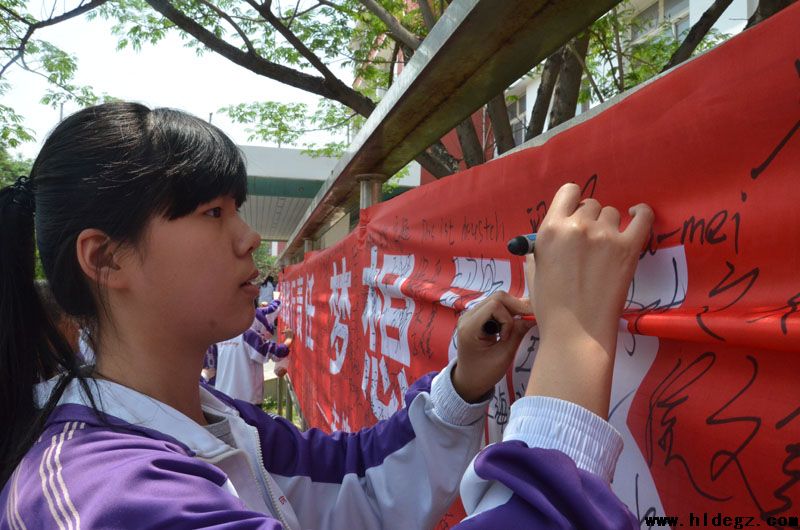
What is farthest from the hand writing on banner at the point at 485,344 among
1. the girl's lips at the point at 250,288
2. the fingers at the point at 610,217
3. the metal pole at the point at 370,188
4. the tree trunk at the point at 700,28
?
the tree trunk at the point at 700,28

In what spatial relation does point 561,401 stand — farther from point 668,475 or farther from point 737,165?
point 737,165

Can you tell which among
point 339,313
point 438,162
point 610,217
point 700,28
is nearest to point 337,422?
point 339,313

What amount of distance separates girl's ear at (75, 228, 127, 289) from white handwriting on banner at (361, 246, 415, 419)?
3.22 ft

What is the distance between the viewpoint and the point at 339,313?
132 inches

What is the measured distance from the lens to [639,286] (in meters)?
0.91

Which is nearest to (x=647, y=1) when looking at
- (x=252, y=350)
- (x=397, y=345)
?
(x=252, y=350)

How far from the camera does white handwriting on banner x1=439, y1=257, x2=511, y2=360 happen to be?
132cm

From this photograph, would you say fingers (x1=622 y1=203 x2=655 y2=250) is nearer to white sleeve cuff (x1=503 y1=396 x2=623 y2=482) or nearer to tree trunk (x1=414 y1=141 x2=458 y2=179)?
white sleeve cuff (x1=503 y1=396 x2=623 y2=482)

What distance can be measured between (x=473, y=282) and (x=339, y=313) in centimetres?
196

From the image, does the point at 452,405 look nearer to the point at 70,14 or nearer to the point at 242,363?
the point at 242,363

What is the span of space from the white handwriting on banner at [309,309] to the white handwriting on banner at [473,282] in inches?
126
